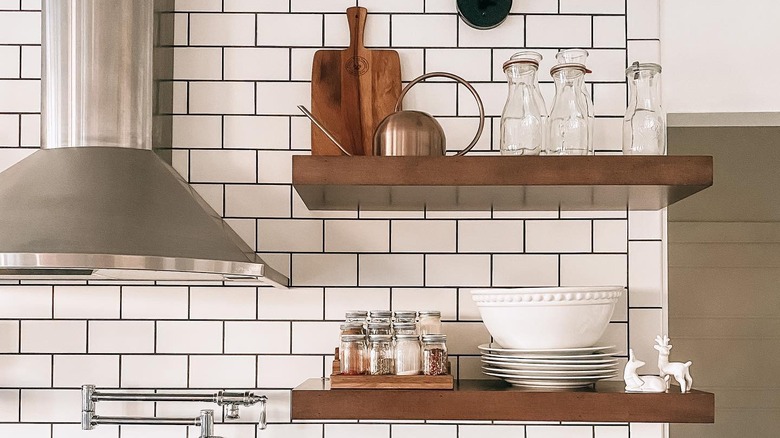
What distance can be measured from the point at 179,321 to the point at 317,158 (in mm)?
620

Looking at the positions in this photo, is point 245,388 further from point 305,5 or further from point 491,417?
point 305,5

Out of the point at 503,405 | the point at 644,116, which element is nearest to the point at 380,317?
the point at 503,405

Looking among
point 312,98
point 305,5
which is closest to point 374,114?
point 312,98

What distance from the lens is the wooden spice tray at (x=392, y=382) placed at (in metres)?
1.74

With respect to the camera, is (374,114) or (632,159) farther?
(374,114)

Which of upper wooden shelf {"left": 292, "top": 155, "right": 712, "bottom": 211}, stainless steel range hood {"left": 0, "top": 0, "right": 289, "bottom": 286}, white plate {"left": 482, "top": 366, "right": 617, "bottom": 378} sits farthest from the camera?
white plate {"left": 482, "top": 366, "right": 617, "bottom": 378}

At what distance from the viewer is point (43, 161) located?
1757mm

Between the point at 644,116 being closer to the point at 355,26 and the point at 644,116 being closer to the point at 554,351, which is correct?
the point at 554,351

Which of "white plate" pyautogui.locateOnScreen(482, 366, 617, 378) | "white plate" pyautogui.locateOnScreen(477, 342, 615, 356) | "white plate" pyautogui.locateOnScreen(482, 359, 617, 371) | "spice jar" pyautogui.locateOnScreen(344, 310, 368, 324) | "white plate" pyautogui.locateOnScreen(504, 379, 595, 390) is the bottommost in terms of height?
"white plate" pyautogui.locateOnScreen(504, 379, 595, 390)

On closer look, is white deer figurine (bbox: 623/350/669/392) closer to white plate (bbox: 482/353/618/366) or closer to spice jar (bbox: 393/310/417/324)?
white plate (bbox: 482/353/618/366)

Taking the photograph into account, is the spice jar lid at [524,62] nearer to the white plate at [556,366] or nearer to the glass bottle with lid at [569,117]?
the glass bottle with lid at [569,117]

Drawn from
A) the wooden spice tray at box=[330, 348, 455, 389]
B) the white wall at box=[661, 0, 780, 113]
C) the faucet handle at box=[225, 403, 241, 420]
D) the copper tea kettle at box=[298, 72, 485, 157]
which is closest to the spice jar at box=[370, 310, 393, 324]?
the wooden spice tray at box=[330, 348, 455, 389]

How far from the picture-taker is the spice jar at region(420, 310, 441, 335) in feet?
5.95

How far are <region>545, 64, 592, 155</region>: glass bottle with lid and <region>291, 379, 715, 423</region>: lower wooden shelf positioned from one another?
51 centimetres
